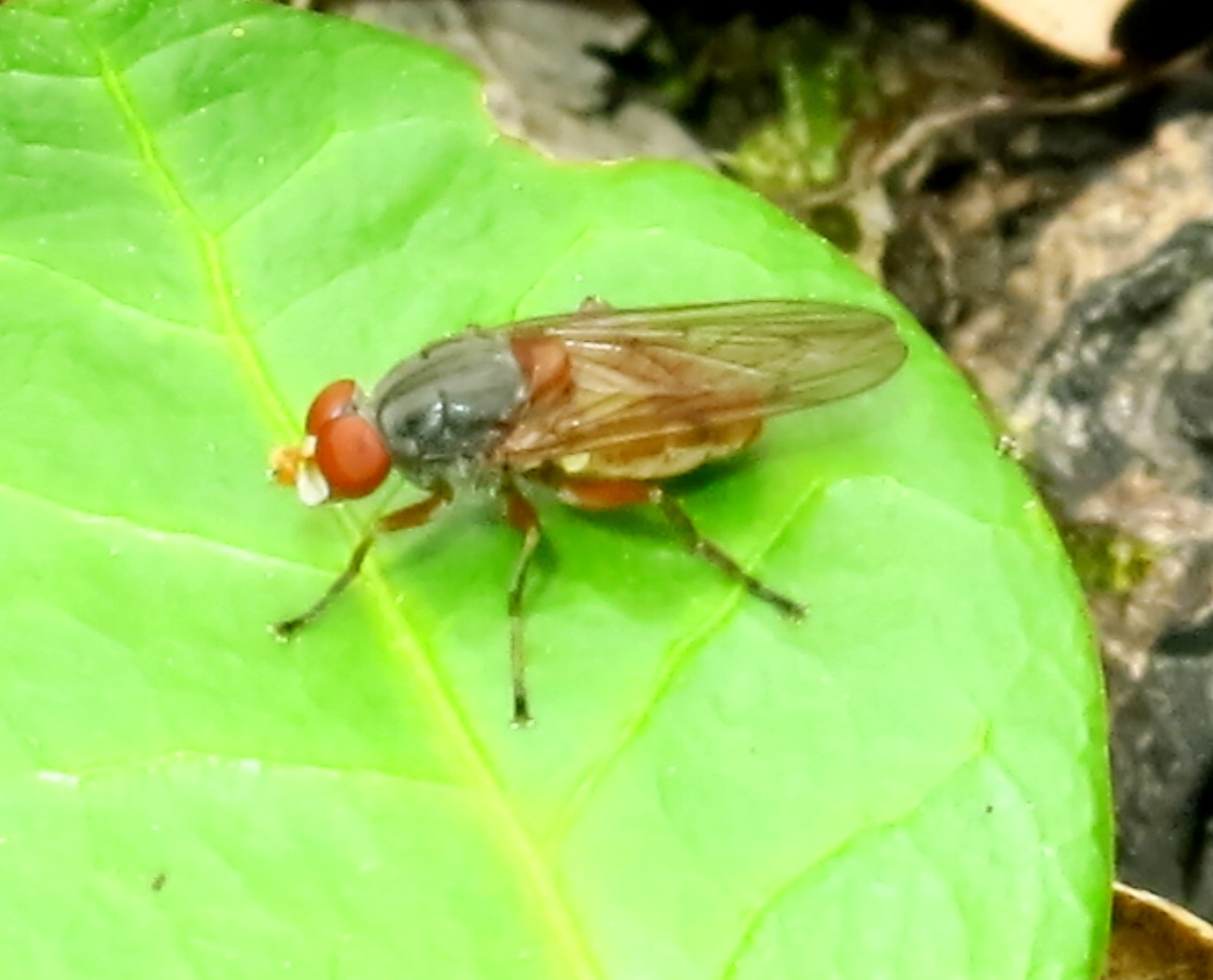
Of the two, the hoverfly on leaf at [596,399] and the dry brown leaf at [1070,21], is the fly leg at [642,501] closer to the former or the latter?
the hoverfly on leaf at [596,399]

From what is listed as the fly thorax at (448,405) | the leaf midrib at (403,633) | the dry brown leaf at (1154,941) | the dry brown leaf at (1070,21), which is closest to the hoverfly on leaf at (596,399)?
the fly thorax at (448,405)

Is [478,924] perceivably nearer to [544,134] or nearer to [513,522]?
[513,522]

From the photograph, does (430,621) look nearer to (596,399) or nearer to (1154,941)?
(596,399)

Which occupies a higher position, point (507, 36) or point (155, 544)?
point (507, 36)

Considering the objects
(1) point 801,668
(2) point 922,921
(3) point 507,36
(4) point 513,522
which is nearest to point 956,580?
(1) point 801,668

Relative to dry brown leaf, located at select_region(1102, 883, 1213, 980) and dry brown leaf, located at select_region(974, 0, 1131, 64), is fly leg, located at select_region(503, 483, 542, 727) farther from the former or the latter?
dry brown leaf, located at select_region(974, 0, 1131, 64)

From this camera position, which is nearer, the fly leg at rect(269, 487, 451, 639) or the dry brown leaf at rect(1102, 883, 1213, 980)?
the fly leg at rect(269, 487, 451, 639)

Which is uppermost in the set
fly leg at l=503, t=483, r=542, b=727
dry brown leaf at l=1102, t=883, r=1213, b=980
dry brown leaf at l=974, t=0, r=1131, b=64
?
dry brown leaf at l=974, t=0, r=1131, b=64

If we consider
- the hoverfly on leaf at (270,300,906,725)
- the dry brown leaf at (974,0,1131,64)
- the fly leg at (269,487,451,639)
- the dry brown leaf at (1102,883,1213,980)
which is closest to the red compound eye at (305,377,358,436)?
the hoverfly on leaf at (270,300,906,725)
